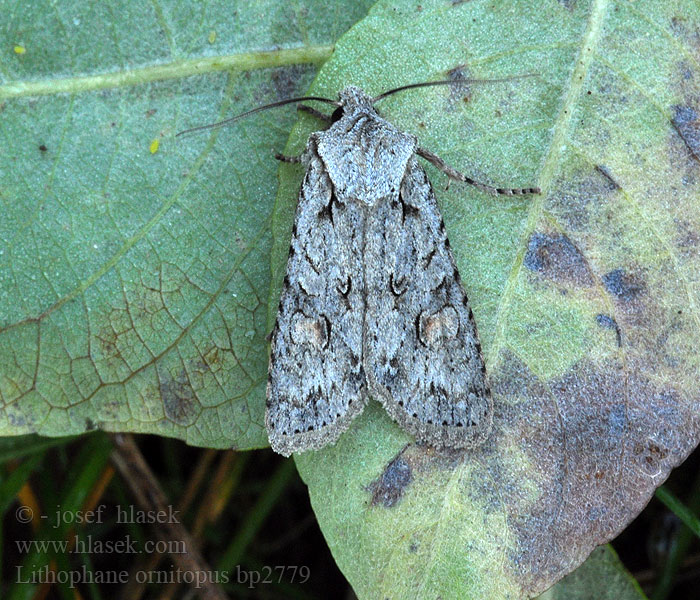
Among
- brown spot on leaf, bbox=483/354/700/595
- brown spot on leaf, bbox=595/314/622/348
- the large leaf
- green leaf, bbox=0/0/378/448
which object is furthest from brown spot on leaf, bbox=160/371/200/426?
brown spot on leaf, bbox=595/314/622/348

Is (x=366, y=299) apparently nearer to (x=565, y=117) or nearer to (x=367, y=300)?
(x=367, y=300)

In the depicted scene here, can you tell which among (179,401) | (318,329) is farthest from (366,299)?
(179,401)

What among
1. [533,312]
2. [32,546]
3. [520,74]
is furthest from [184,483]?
[520,74]

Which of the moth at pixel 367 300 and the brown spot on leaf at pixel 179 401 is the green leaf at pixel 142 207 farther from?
the moth at pixel 367 300

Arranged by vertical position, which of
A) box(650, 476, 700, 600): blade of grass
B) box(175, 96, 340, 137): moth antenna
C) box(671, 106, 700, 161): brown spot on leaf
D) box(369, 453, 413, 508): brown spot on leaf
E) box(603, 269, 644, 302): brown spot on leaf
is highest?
box(175, 96, 340, 137): moth antenna

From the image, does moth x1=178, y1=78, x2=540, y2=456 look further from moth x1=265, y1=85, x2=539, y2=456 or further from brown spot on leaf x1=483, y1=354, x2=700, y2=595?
brown spot on leaf x1=483, y1=354, x2=700, y2=595

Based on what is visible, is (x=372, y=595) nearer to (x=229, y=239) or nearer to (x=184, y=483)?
(x=229, y=239)

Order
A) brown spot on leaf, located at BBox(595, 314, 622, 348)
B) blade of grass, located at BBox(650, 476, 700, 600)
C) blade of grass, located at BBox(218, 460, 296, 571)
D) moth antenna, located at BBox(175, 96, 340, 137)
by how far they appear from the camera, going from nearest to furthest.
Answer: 1. brown spot on leaf, located at BBox(595, 314, 622, 348)
2. moth antenna, located at BBox(175, 96, 340, 137)
3. blade of grass, located at BBox(650, 476, 700, 600)
4. blade of grass, located at BBox(218, 460, 296, 571)
